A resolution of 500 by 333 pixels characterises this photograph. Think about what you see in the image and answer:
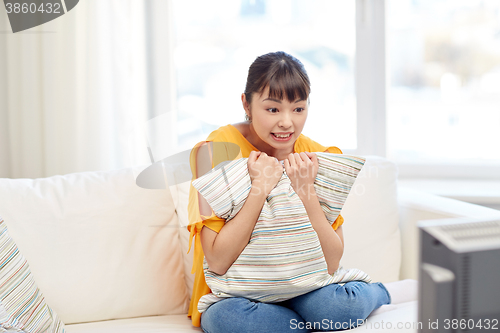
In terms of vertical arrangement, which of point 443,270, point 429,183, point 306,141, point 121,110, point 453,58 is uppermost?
point 453,58

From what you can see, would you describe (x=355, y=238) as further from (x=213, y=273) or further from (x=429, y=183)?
(x=429, y=183)

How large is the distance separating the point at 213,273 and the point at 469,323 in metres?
0.69

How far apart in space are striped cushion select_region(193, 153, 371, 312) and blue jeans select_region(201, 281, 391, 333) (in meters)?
0.02

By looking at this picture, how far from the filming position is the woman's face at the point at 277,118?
104 centimetres

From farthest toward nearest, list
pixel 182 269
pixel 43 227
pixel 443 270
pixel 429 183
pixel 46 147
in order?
pixel 429 183 → pixel 46 147 → pixel 182 269 → pixel 43 227 → pixel 443 270

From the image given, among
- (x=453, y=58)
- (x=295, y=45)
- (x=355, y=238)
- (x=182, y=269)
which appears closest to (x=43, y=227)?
(x=182, y=269)

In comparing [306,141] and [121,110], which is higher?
[121,110]

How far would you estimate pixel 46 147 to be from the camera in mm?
1659

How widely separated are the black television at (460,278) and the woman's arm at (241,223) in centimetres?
57

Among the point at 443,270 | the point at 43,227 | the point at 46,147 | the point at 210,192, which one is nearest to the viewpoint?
the point at 443,270

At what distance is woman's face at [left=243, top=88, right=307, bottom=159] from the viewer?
1.04m

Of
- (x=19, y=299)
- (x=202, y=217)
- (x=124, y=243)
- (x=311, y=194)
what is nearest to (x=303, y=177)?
(x=311, y=194)

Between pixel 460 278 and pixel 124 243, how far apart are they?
1.02 m

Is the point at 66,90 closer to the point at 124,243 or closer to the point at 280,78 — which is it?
the point at 124,243
